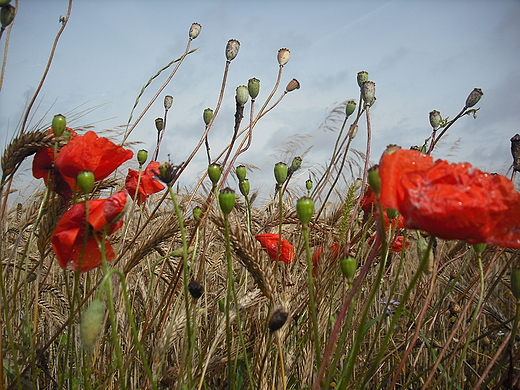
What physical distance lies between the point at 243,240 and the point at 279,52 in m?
0.91

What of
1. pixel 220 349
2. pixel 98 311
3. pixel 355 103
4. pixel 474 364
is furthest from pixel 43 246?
pixel 474 364

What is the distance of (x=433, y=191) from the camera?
59 cm

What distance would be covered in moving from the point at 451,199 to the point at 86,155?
0.76 m

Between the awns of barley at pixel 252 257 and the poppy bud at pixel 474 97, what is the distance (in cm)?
107

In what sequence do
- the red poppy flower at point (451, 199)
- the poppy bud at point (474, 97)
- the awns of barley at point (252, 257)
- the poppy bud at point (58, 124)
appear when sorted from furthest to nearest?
the poppy bud at point (474, 97) → the poppy bud at point (58, 124) → the awns of barley at point (252, 257) → the red poppy flower at point (451, 199)

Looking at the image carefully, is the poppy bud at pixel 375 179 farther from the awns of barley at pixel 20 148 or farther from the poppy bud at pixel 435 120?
the poppy bud at pixel 435 120

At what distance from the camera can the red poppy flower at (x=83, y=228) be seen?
77 cm

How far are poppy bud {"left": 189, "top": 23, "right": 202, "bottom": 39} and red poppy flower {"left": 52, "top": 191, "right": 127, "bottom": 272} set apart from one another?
107cm

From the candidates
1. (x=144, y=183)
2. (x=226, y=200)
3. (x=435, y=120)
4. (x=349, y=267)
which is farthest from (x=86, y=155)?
(x=435, y=120)

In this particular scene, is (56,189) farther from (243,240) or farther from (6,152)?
(243,240)

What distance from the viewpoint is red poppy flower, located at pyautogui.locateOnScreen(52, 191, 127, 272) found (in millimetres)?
771

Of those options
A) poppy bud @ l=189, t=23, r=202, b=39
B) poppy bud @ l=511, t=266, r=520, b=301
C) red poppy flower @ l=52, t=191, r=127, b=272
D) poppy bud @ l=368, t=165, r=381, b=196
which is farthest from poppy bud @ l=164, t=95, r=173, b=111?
poppy bud @ l=511, t=266, r=520, b=301

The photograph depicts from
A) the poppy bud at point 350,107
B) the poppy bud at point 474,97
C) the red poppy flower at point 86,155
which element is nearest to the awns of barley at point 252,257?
the red poppy flower at point 86,155

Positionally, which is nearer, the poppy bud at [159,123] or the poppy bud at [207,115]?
the poppy bud at [207,115]
